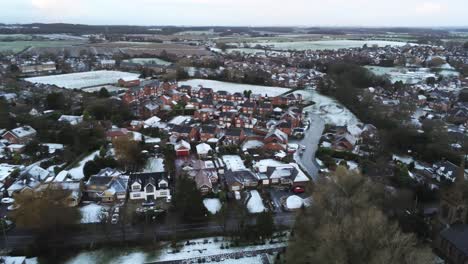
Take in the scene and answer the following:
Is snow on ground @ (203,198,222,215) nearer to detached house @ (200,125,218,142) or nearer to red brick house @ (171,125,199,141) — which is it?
detached house @ (200,125,218,142)

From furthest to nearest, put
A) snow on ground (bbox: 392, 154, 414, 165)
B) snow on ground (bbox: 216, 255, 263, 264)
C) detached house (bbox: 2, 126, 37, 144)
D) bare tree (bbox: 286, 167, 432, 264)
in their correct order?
detached house (bbox: 2, 126, 37, 144), snow on ground (bbox: 392, 154, 414, 165), snow on ground (bbox: 216, 255, 263, 264), bare tree (bbox: 286, 167, 432, 264)

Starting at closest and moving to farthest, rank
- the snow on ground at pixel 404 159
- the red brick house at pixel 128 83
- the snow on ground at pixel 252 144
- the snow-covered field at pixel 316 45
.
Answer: the snow on ground at pixel 404 159
the snow on ground at pixel 252 144
the red brick house at pixel 128 83
the snow-covered field at pixel 316 45

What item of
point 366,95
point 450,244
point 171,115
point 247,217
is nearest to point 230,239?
point 247,217

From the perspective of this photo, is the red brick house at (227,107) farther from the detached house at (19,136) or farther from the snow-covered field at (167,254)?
the snow-covered field at (167,254)

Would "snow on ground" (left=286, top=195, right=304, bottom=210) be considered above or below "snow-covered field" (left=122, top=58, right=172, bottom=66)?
below

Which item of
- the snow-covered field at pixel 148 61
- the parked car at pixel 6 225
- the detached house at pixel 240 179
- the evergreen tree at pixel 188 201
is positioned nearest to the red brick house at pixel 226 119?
the detached house at pixel 240 179

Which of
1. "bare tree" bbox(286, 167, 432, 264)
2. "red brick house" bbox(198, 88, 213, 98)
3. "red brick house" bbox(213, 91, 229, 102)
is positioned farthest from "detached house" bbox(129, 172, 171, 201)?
"red brick house" bbox(198, 88, 213, 98)

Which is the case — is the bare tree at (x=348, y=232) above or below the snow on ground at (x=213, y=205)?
above
